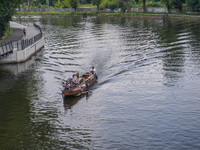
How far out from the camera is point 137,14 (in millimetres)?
133750

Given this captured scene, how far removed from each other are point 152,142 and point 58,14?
137067 millimetres

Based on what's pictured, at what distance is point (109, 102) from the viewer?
3469 centimetres

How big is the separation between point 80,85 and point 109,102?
18.6 feet

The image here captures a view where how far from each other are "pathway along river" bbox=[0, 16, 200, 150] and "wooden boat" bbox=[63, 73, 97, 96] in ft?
2.92

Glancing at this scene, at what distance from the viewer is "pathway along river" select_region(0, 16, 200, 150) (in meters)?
26.7

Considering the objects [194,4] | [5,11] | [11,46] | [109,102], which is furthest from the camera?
[194,4]

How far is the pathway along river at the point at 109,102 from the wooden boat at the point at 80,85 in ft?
2.92

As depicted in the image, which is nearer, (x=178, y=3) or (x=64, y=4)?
(x=178, y=3)

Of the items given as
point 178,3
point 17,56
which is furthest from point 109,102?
point 178,3

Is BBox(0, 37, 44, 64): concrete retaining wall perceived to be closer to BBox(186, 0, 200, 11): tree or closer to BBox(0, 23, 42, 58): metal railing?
BBox(0, 23, 42, 58): metal railing

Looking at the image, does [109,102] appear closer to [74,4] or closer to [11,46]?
[11,46]

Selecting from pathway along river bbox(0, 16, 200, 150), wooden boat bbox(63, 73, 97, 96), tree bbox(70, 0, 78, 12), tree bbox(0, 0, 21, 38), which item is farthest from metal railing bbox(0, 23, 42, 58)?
tree bbox(70, 0, 78, 12)

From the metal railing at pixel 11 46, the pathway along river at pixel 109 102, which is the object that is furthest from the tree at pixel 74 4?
the metal railing at pixel 11 46

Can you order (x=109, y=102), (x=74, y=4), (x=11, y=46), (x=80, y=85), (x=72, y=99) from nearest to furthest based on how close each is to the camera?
1. (x=109, y=102)
2. (x=72, y=99)
3. (x=80, y=85)
4. (x=11, y=46)
5. (x=74, y=4)
